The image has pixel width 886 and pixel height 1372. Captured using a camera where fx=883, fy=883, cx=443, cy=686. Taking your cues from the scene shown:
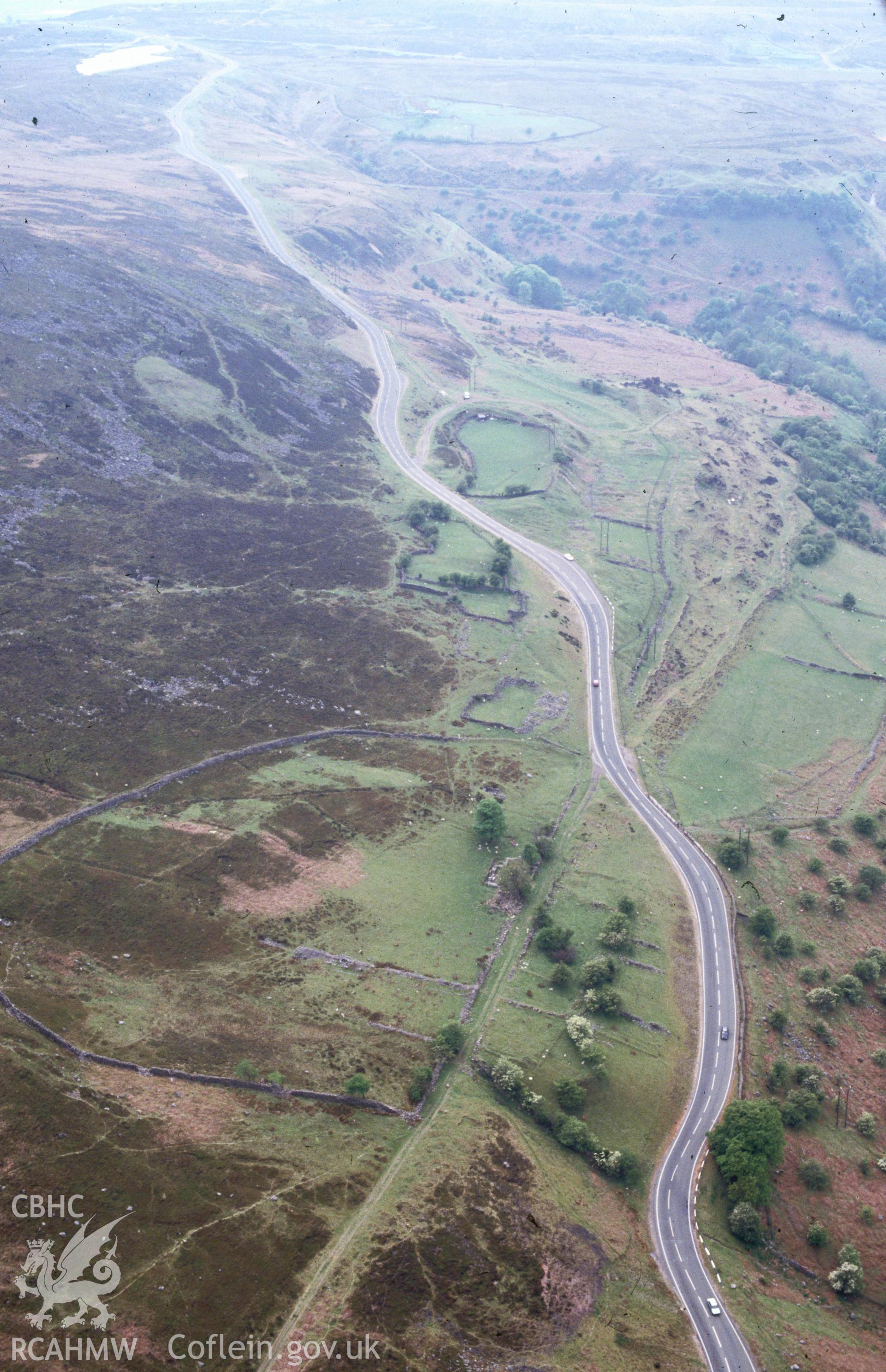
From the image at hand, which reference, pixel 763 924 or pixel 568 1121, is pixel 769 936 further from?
pixel 568 1121

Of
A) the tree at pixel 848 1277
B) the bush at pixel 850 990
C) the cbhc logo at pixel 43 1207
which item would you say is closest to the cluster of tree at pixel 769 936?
the bush at pixel 850 990

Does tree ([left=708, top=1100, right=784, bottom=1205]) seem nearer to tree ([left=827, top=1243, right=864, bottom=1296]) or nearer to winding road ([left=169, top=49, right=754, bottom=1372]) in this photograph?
winding road ([left=169, top=49, right=754, bottom=1372])

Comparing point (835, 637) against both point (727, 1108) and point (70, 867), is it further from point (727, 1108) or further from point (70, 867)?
point (70, 867)

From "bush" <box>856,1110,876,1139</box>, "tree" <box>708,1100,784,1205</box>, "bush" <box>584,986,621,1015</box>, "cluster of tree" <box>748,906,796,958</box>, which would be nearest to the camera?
"tree" <box>708,1100,784,1205</box>

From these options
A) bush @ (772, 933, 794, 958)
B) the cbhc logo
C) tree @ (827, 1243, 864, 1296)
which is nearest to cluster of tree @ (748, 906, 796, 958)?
bush @ (772, 933, 794, 958)

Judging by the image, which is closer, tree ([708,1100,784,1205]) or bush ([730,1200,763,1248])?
bush ([730,1200,763,1248])

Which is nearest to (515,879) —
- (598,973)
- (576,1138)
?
(598,973)
